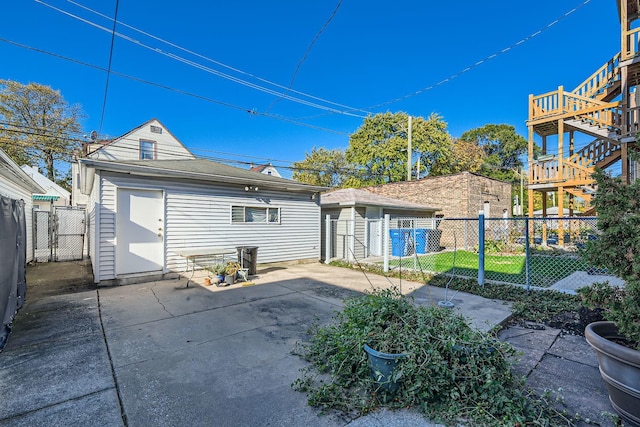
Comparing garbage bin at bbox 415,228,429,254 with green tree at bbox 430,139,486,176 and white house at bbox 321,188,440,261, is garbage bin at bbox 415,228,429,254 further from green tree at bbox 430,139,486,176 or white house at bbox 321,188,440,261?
green tree at bbox 430,139,486,176

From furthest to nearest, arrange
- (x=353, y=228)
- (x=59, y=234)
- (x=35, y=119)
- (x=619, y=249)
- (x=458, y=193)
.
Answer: (x=35, y=119) → (x=458, y=193) → (x=59, y=234) → (x=353, y=228) → (x=619, y=249)

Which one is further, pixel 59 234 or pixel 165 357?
pixel 59 234

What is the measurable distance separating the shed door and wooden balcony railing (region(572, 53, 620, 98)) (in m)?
15.9

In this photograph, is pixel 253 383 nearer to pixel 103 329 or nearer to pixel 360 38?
pixel 103 329

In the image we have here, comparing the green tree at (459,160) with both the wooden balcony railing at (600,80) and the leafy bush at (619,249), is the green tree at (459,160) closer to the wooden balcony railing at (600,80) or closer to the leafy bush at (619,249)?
the wooden balcony railing at (600,80)

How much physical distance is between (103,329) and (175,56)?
8060 millimetres

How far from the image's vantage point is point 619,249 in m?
2.21

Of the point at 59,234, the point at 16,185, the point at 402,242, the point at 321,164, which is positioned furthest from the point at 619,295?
the point at 321,164

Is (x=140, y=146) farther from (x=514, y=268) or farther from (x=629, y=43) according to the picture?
(x=629, y=43)

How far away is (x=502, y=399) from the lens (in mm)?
2080

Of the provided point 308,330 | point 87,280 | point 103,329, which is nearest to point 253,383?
point 308,330

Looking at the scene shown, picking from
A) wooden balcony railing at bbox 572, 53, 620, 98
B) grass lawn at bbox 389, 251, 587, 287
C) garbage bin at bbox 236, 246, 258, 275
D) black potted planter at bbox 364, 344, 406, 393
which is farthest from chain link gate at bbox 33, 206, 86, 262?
wooden balcony railing at bbox 572, 53, 620, 98

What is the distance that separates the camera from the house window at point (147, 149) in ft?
59.8

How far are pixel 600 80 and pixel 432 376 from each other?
15220 millimetres
